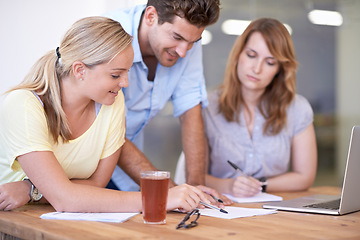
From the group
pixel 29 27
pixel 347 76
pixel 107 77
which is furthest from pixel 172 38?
pixel 347 76

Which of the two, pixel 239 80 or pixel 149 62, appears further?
pixel 239 80

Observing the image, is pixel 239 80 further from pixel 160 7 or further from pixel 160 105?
pixel 160 7

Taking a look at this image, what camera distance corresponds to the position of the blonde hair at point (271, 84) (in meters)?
2.43

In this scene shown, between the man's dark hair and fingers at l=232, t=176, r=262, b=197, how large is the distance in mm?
661

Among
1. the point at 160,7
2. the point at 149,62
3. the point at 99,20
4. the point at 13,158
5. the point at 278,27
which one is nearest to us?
the point at 13,158

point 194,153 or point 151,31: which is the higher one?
point 151,31

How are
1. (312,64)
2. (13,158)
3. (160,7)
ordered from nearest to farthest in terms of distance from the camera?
(13,158), (160,7), (312,64)

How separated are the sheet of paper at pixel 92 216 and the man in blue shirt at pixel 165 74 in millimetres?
555

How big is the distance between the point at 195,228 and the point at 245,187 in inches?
27.1

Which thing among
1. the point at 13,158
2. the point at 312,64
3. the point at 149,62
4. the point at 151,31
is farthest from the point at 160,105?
the point at 312,64

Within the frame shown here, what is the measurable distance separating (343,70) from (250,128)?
8.56 feet

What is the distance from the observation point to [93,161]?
171cm

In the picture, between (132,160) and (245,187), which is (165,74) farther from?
(245,187)

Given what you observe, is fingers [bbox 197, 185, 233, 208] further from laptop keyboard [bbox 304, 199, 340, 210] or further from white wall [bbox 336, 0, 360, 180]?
white wall [bbox 336, 0, 360, 180]
